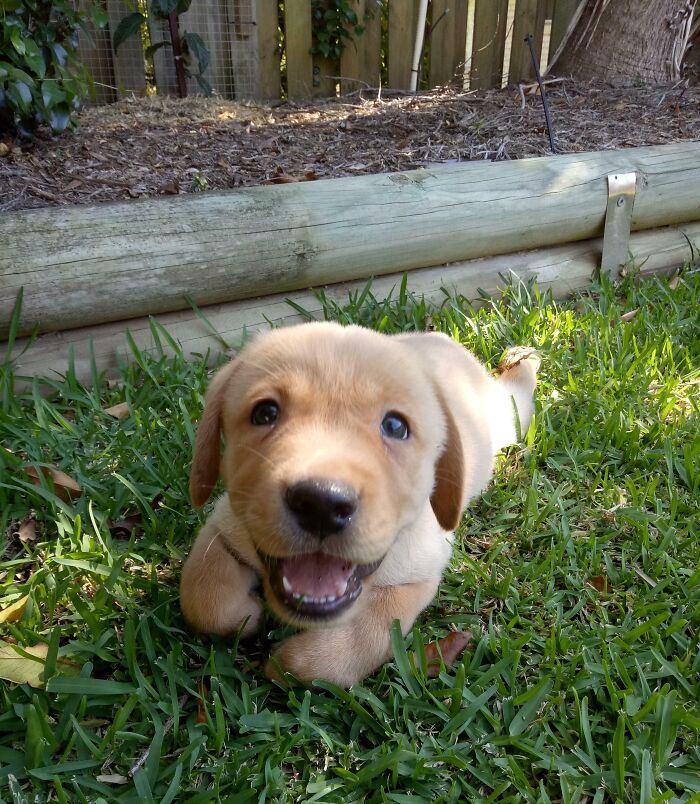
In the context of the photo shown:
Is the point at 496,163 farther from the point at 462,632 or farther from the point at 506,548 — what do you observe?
the point at 462,632

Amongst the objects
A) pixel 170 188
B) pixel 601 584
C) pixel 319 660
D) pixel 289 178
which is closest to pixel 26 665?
pixel 319 660

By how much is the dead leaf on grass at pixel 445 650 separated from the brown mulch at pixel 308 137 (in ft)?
9.08

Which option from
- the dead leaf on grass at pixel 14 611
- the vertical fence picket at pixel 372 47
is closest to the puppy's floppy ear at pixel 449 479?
the dead leaf on grass at pixel 14 611

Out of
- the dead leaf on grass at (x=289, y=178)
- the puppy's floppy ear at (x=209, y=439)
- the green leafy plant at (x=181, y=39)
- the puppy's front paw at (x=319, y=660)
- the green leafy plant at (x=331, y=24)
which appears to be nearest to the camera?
the puppy's front paw at (x=319, y=660)

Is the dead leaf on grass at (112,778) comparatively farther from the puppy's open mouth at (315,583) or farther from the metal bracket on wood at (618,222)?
the metal bracket on wood at (618,222)

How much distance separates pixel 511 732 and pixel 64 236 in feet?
8.34

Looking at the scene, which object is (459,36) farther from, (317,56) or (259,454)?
(259,454)

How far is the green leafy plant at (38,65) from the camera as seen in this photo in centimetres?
382

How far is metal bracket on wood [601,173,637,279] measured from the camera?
14.4 ft

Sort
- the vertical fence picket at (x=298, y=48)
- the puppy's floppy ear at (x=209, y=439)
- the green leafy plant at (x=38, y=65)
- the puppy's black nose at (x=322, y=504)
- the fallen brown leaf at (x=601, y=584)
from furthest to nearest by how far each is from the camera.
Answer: the vertical fence picket at (x=298, y=48) → the green leafy plant at (x=38, y=65) → the fallen brown leaf at (x=601, y=584) → the puppy's floppy ear at (x=209, y=439) → the puppy's black nose at (x=322, y=504)

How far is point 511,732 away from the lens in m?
Result: 1.84

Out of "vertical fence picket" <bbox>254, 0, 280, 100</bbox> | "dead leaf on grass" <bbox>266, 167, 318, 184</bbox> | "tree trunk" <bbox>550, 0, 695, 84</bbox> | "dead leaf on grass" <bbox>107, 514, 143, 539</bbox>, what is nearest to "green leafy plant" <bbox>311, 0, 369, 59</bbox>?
"vertical fence picket" <bbox>254, 0, 280, 100</bbox>

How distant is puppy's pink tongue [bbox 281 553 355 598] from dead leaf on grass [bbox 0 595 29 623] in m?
0.85

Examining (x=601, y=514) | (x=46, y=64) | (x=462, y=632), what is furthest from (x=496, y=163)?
(x=462, y=632)
